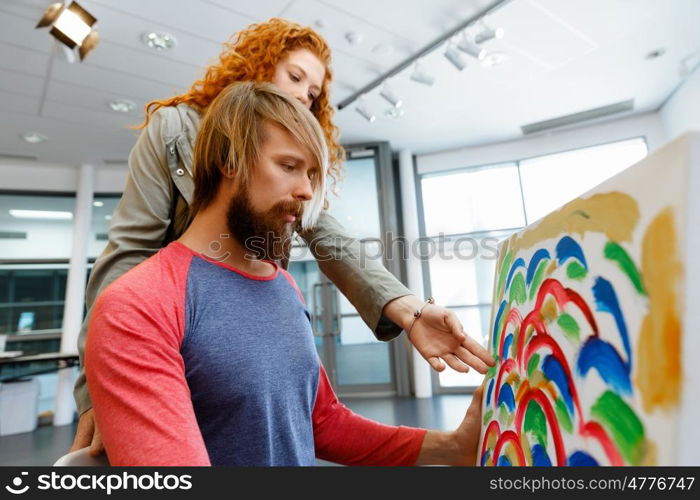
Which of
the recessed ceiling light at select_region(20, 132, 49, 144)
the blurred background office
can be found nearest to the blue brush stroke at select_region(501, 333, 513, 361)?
the blurred background office

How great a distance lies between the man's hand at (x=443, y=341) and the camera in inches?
26.0

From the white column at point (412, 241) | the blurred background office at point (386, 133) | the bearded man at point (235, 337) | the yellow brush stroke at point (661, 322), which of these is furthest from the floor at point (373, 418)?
the yellow brush stroke at point (661, 322)

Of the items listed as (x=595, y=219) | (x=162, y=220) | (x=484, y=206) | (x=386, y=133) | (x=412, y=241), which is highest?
(x=386, y=133)

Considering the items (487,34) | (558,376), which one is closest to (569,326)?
(558,376)

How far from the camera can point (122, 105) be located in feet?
11.7

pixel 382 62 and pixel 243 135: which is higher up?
pixel 382 62

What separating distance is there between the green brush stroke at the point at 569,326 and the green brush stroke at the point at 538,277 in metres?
0.07

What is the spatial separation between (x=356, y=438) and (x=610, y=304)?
574 millimetres

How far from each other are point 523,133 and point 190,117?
4.50 metres

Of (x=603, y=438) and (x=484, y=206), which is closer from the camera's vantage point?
(x=603, y=438)

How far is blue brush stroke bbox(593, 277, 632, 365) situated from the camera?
0.36 metres

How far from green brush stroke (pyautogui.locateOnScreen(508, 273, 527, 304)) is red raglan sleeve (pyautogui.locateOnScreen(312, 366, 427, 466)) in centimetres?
34

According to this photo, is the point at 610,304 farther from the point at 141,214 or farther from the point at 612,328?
the point at 141,214

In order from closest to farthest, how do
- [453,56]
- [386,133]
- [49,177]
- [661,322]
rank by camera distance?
[661,322] < [453,56] < [386,133] < [49,177]
